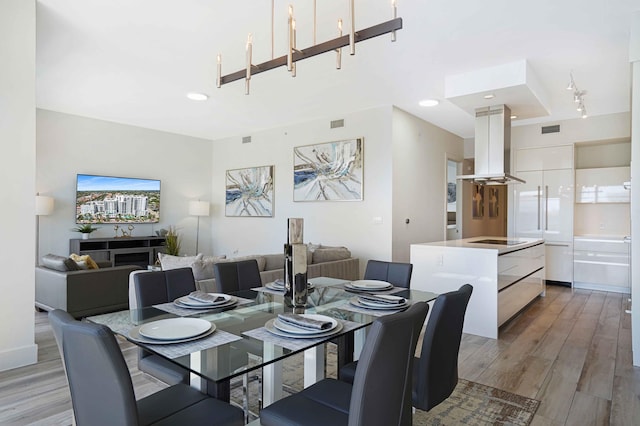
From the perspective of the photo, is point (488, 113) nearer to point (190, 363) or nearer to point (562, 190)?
point (562, 190)

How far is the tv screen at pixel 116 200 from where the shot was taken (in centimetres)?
627

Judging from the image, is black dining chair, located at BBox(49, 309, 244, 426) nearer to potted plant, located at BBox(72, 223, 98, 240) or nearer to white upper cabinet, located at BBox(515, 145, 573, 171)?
potted plant, located at BBox(72, 223, 98, 240)

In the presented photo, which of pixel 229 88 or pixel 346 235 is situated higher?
pixel 229 88

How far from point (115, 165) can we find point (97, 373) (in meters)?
6.34

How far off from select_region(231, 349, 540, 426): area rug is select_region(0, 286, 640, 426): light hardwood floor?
9 cm

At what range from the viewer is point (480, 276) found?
12.9ft

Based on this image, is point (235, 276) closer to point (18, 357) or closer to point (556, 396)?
point (18, 357)

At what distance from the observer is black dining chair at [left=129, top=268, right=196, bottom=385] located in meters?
1.89

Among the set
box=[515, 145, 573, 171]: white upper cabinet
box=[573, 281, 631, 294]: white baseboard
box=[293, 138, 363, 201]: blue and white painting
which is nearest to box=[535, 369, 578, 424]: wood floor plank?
box=[293, 138, 363, 201]: blue and white painting

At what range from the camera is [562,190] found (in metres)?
6.46

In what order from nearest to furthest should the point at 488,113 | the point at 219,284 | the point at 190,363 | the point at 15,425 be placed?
the point at 190,363 < the point at 15,425 < the point at 219,284 < the point at 488,113

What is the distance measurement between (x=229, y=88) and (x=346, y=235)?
2.68m

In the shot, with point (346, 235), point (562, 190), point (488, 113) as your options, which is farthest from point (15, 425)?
point (562, 190)

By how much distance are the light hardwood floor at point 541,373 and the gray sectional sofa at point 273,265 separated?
0.81m
